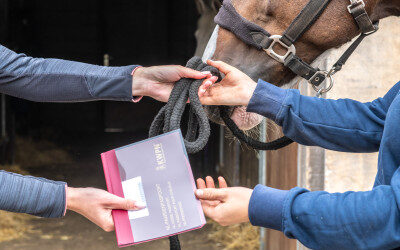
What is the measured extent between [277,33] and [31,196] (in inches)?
34.4

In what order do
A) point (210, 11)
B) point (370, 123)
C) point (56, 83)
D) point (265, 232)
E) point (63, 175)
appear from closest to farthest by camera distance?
1. point (370, 123)
2. point (56, 83)
3. point (265, 232)
4. point (210, 11)
5. point (63, 175)

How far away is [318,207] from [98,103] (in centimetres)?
868

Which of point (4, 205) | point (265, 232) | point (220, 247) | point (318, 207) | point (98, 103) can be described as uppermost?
point (318, 207)

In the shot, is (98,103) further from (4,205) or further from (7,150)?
(4,205)

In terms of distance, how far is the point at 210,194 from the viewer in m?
1.05

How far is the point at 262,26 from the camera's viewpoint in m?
1.42

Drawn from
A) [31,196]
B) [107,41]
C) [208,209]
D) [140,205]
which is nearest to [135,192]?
[140,205]

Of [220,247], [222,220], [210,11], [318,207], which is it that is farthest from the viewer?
[210,11]

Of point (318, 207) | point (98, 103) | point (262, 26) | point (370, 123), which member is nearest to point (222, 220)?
point (318, 207)

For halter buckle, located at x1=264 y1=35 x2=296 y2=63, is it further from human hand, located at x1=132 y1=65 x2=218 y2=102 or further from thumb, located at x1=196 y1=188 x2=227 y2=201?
thumb, located at x1=196 y1=188 x2=227 y2=201

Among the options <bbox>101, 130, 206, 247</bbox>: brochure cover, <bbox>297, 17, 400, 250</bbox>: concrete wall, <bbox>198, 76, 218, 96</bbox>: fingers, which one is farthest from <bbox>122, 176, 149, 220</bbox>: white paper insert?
<bbox>297, 17, 400, 250</bbox>: concrete wall

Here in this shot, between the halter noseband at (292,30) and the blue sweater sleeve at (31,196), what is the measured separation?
2.39 feet

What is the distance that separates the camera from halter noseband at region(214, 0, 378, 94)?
4.42ft

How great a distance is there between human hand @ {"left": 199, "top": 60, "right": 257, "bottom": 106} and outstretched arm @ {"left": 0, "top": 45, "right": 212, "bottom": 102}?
161mm
